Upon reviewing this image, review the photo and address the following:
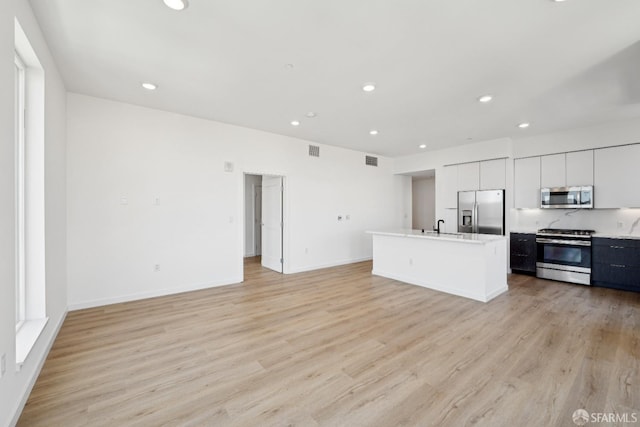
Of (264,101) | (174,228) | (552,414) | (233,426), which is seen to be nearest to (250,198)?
(174,228)

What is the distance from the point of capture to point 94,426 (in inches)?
67.2

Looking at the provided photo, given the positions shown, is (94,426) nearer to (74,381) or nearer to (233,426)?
(74,381)

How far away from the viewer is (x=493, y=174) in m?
5.93

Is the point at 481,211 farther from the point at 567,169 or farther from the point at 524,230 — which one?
the point at 567,169

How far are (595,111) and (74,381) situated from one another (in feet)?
23.5

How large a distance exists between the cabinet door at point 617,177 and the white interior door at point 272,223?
19.4 ft

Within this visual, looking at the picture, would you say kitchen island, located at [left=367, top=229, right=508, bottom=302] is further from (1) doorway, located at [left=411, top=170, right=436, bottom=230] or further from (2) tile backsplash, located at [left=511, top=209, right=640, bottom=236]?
(1) doorway, located at [left=411, top=170, right=436, bottom=230]

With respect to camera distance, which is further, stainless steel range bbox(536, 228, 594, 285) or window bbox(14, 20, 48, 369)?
stainless steel range bbox(536, 228, 594, 285)

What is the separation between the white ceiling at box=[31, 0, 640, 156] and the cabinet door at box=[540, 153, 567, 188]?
1022 mm

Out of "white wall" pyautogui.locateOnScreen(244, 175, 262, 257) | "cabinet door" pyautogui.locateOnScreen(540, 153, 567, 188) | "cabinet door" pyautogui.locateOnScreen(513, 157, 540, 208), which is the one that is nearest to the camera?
"cabinet door" pyautogui.locateOnScreen(540, 153, 567, 188)

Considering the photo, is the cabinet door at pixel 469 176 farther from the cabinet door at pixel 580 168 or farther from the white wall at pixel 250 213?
the white wall at pixel 250 213

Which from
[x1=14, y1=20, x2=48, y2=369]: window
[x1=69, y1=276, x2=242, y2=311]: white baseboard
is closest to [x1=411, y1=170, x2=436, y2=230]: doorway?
[x1=69, y1=276, x2=242, y2=311]: white baseboard

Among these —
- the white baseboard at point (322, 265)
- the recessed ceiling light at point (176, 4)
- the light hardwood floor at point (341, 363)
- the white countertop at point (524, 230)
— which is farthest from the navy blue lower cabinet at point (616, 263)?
the recessed ceiling light at point (176, 4)

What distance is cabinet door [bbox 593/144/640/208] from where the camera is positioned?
4621 mm
